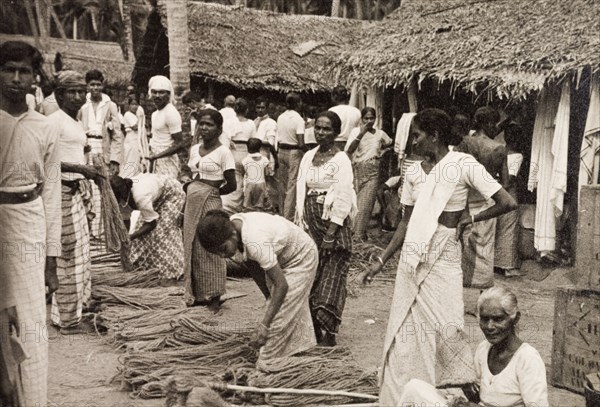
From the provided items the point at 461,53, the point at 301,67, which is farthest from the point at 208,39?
the point at 461,53

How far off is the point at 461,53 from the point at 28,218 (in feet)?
22.4

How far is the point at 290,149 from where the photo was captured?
457 inches

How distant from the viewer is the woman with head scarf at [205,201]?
6855mm

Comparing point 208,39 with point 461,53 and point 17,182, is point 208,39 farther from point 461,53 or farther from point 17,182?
point 17,182

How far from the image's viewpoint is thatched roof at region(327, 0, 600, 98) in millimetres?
8305

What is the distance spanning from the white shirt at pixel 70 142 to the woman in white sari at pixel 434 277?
2818 mm

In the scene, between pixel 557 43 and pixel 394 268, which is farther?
pixel 394 268

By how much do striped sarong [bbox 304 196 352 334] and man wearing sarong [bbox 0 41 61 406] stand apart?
2462 millimetres

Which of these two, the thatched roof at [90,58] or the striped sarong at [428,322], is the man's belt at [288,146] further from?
the thatched roof at [90,58]

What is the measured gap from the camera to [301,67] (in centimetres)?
1570

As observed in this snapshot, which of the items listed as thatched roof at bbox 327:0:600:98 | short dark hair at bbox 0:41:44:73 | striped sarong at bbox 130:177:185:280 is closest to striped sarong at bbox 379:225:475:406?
short dark hair at bbox 0:41:44:73

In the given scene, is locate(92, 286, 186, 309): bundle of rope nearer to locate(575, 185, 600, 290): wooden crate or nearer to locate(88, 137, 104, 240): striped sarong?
locate(88, 137, 104, 240): striped sarong

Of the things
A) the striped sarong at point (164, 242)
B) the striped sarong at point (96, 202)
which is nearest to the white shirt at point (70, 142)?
the striped sarong at point (96, 202)

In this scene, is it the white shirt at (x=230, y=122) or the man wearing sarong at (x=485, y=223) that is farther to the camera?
the white shirt at (x=230, y=122)
